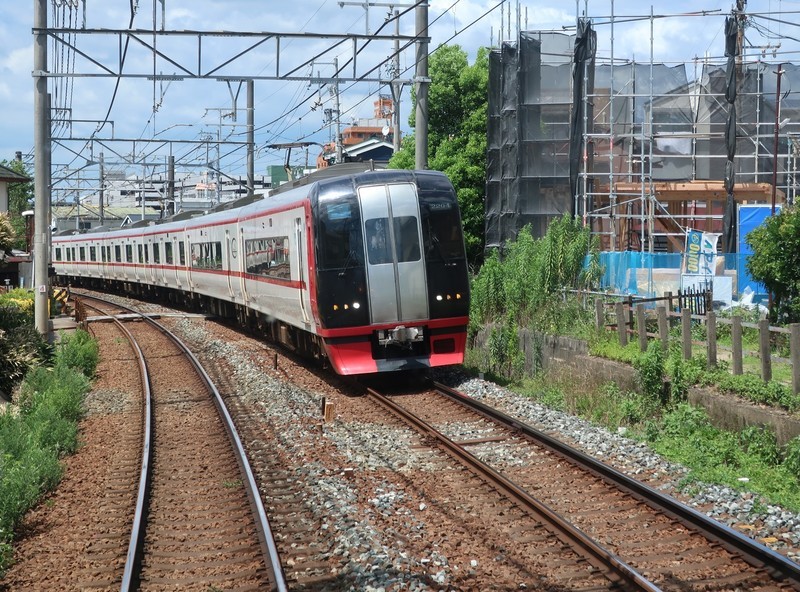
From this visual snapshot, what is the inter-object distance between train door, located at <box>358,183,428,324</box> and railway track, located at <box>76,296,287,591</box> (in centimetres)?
252

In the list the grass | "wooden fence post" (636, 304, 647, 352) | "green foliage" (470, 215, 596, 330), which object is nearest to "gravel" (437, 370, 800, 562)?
the grass

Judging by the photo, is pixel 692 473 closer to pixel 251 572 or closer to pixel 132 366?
pixel 251 572

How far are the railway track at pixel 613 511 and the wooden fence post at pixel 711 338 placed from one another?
97.0 inches

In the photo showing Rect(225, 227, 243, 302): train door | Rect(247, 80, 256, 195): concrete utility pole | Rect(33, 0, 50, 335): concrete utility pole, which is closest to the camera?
Rect(33, 0, 50, 335): concrete utility pole

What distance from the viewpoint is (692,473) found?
804cm

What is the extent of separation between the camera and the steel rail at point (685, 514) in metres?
5.67

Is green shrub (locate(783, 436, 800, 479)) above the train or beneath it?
beneath

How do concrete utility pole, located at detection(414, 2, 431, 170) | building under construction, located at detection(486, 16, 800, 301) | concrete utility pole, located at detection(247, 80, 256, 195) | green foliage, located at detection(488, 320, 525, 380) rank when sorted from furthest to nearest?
1. concrete utility pole, located at detection(247, 80, 256, 195)
2. building under construction, located at detection(486, 16, 800, 301)
3. concrete utility pole, located at detection(414, 2, 431, 170)
4. green foliage, located at detection(488, 320, 525, 380)

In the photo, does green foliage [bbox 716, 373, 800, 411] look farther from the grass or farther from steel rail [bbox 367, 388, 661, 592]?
steel rail [bbox 367, 388, 661, 592]

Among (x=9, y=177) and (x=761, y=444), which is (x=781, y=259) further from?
(x=9, y=177)

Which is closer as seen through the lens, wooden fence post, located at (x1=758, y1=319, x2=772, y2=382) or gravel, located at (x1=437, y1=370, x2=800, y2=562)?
gravel, located at (x1=437, y1=370, x2=800, y2=562)

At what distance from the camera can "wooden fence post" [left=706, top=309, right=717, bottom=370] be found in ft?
35.1

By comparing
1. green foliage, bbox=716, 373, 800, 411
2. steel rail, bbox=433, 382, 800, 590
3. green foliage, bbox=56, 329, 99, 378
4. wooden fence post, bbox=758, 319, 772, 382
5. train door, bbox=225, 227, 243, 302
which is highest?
train door, bbox=225, 227, 243, 302

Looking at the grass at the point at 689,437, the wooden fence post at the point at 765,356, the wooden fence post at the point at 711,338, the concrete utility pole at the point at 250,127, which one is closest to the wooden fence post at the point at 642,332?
the grass at the point at 689,437
